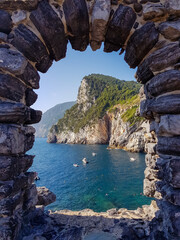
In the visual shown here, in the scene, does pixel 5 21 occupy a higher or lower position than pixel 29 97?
higher

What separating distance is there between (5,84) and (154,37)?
2585 mm

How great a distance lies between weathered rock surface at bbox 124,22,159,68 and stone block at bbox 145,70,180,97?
1.83ft

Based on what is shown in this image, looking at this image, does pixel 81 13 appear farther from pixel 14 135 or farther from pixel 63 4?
pixel 14 135

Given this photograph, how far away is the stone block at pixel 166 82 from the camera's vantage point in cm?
202

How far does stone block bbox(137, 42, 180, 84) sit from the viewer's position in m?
2.11

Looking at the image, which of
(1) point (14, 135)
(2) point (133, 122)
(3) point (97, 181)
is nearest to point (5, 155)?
(1) point (14, 135)

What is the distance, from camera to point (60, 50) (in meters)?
2.66

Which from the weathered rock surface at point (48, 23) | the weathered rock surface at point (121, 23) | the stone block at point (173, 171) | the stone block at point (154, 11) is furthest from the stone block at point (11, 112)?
the stone block at point (154, 11)

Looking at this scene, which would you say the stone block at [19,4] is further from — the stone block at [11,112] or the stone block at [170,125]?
the stone block at [170,125]

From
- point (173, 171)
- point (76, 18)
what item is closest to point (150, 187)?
point (173, 171)

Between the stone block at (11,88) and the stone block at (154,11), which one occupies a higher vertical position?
the stone block at (154,11)

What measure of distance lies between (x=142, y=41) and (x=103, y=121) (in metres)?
64.4

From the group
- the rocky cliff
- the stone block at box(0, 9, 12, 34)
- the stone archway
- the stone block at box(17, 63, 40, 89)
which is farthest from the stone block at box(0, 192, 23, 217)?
the rocky cliff

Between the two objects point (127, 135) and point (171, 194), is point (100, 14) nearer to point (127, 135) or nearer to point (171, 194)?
point (171, 194)
